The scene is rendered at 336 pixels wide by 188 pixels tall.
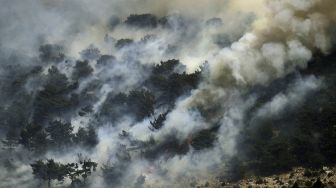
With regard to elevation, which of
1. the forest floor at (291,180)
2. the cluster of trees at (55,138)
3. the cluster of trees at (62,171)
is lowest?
the forest floor at (291,180)

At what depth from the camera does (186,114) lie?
51250mm

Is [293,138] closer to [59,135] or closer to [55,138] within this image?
[59,135]

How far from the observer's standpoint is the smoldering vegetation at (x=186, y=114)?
4550 cm

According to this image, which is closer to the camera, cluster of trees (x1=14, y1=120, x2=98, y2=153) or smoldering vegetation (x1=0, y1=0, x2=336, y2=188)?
smoldering vegetation (x1=0, y1=0, x2=336, y2=188)

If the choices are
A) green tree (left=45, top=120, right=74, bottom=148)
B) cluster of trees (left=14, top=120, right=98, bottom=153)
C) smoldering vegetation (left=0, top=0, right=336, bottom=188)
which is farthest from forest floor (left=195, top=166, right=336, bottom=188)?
green tree (left=45, top=120, right=74, bottom=148)

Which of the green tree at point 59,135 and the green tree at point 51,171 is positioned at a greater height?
the green tree at point 59,135

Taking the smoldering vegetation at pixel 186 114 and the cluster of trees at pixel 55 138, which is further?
the cluster of trees at pixel 55 138

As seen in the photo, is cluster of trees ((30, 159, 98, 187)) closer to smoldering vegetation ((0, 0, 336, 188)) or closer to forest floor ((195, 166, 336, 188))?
smoldering vegetation ((0, 0, 336, 188))

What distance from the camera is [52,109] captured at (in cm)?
6134

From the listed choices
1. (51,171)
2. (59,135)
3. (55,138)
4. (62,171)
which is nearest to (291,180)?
(62,171)

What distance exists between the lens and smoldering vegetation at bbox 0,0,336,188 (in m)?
45.5

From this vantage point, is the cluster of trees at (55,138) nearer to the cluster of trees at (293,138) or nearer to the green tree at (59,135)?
the green tree at (59,135)

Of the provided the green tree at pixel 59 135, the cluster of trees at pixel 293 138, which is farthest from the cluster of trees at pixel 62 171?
the cluster of trees at pixel 293 138

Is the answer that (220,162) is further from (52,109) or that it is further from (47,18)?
(47,18)
